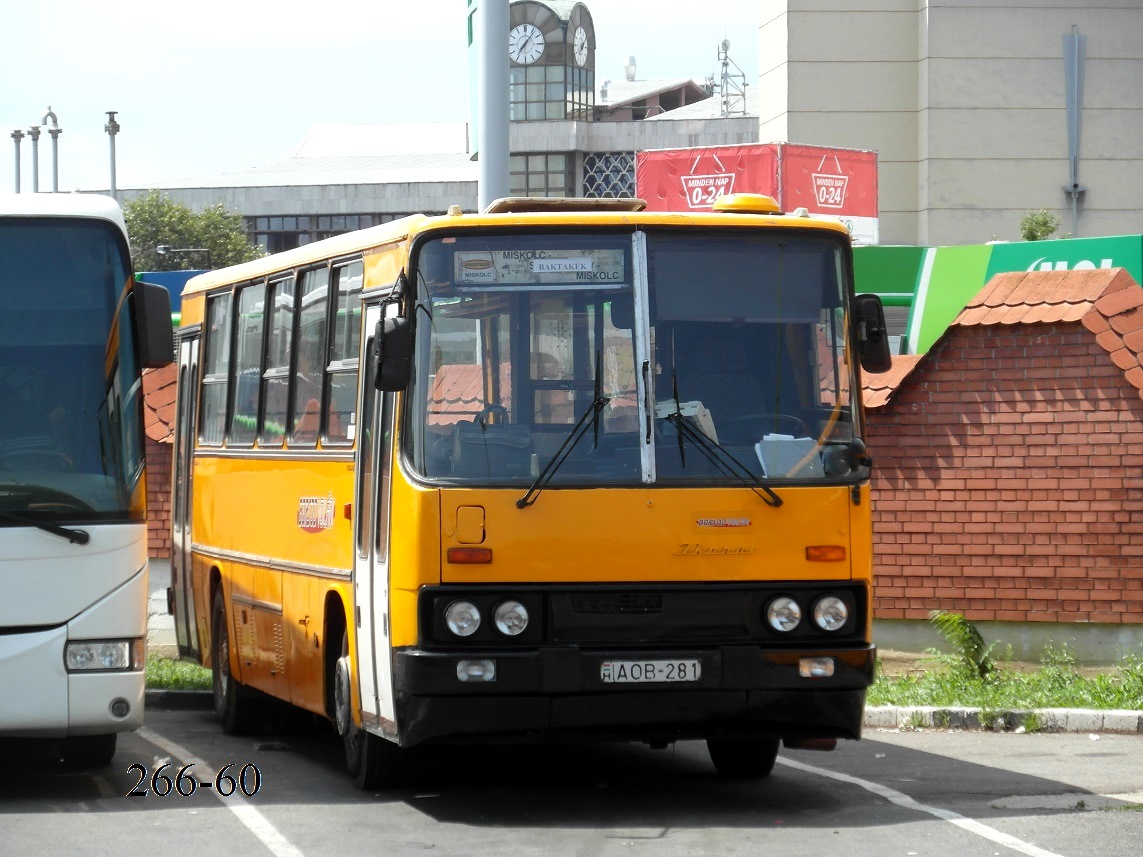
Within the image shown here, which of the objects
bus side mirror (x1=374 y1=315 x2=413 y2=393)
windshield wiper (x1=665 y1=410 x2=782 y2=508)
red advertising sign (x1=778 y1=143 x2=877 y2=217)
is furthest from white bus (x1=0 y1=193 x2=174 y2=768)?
red advertising sign (x1=778 y1=143 x2=877 y2=217)

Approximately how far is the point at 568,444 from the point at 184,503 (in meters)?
6.06

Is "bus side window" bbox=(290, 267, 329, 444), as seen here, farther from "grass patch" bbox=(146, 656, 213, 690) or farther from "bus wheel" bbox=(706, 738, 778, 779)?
"grass patch" bbox=(146, 656, 213, 690)

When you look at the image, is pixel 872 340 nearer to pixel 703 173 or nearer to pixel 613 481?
pixel 613 481

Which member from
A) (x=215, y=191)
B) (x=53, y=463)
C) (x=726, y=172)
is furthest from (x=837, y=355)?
(x=215, y=191)

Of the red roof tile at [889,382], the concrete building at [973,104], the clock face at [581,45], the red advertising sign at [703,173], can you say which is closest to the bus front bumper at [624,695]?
A: the red roof tile at [889,382]

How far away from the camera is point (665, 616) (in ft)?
28.0

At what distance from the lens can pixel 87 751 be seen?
1015cm

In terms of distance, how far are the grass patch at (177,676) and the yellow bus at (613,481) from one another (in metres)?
5.03

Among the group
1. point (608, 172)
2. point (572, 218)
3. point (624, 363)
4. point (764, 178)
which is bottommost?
point (624, 363)

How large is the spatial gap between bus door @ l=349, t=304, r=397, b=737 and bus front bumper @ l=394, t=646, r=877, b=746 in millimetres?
310

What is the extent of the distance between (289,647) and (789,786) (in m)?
2.94

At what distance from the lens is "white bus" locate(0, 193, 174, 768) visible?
8891 mm

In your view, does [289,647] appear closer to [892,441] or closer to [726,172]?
[892,441]

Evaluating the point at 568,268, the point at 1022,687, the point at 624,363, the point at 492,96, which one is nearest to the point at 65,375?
the point at 568,268
